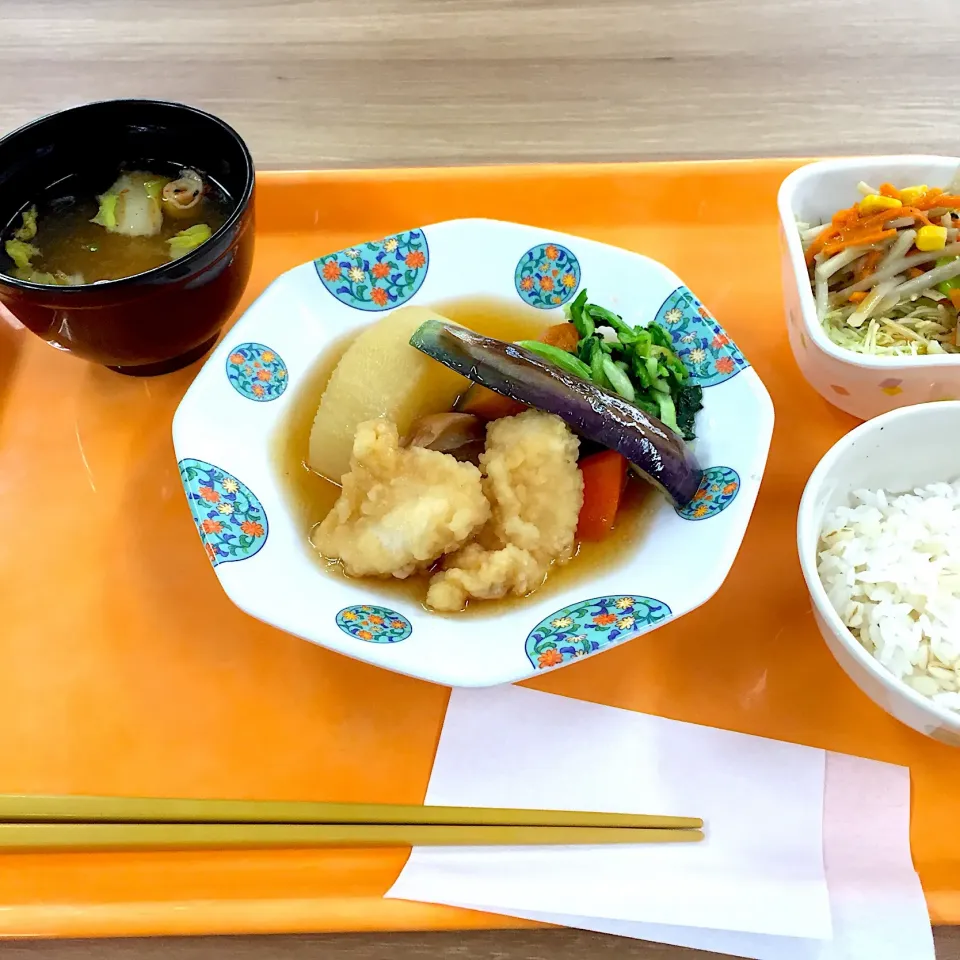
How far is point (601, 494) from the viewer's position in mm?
1539

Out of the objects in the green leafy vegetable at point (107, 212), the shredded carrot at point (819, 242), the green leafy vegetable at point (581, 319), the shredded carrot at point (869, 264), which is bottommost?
the green leafy vegetable at point (581, 319)

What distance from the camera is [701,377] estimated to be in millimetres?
1565

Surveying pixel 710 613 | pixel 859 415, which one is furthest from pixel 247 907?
pixel 859 415

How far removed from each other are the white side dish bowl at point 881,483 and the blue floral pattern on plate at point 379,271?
3.11 ft

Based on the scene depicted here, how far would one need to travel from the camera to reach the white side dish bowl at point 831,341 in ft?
4.96

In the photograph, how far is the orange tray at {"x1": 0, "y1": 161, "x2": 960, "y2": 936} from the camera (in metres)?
1.20

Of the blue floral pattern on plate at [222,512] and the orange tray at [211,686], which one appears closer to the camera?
the orange tray at [211,686]

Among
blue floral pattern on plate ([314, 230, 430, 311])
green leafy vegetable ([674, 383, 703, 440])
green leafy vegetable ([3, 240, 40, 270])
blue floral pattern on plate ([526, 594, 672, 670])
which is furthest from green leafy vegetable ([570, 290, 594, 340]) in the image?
green leafy vegetable ([3, 240, 40, 270])

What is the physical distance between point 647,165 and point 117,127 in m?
1.24

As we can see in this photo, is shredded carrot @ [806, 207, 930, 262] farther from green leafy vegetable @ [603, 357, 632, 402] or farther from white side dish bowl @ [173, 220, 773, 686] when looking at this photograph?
green leafy vegetable @ [603, 357, 632, 402]

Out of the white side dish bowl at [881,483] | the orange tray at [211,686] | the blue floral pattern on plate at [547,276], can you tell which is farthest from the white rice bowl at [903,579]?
the blue floral pattern on plate at [547,276]

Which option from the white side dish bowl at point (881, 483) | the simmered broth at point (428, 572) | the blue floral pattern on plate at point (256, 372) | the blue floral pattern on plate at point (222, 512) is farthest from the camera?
the blue floral pattern on plate at point (256, 372)

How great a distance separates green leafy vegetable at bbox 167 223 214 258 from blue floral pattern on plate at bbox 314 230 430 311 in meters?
0.24

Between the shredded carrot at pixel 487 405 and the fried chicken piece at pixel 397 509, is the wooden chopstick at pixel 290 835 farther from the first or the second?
the shredded carrot at pixel 487 405
